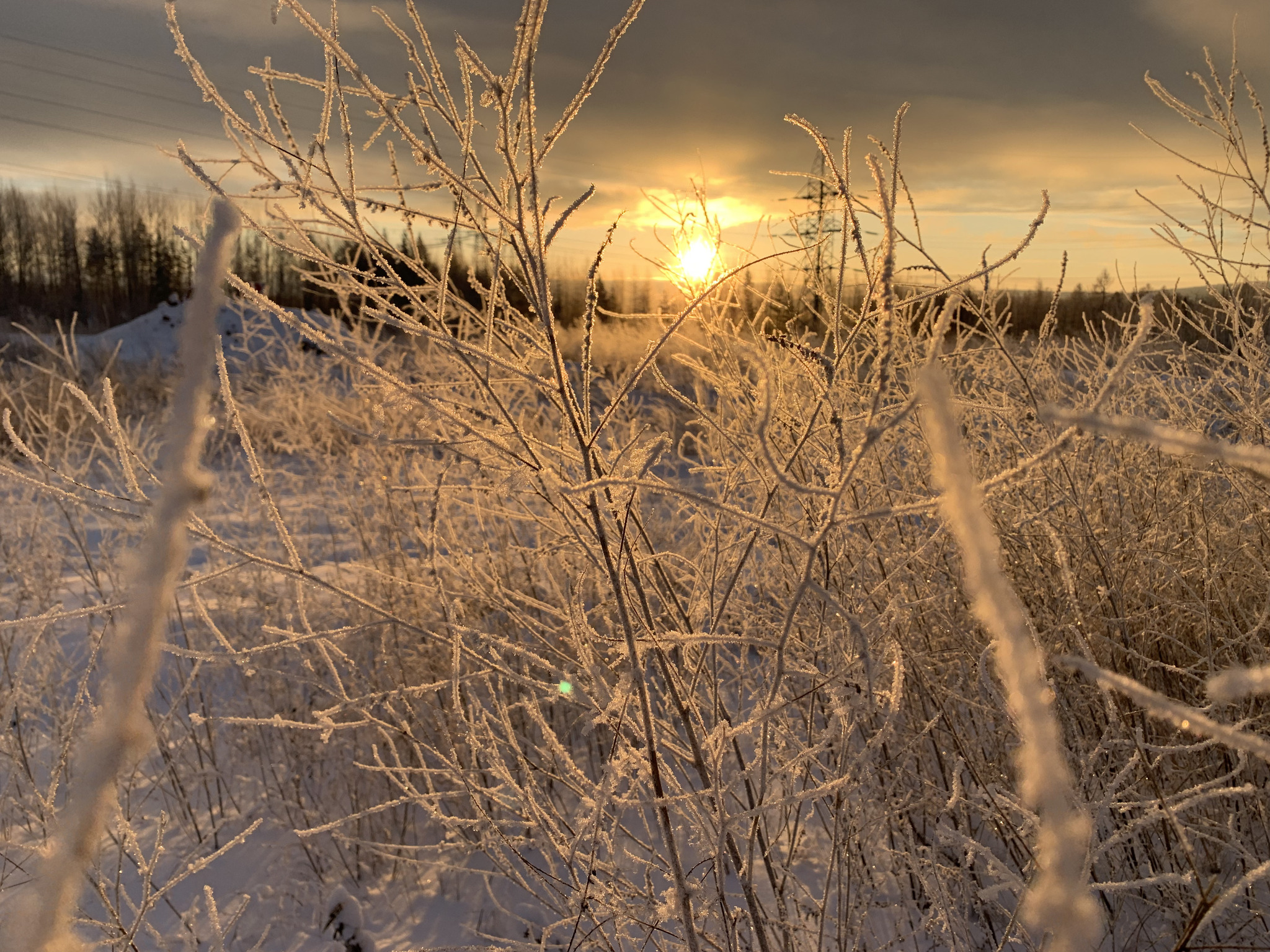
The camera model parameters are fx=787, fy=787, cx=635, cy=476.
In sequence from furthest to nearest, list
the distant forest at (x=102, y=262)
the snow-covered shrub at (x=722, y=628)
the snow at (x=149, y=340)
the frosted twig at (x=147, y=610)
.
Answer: the distant forest at (x=102, y=262) < the snow at (x=149, y=340) < the snow-covered shrub at (x=722, y=628) < the frosted twig at (x=147, y=610)

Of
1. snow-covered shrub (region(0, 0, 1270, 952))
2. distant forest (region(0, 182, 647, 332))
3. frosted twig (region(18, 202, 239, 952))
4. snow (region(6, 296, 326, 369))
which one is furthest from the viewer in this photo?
distant forest (region(0, 182, 647, 332))

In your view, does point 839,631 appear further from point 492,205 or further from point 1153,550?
point 1153,550

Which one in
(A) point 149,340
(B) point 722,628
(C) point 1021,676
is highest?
(C) point 1021,676

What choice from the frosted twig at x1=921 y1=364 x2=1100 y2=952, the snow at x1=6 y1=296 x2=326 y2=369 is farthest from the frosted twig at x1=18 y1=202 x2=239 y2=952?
the snow at x1=6 y1=296 x2=326 y2=369

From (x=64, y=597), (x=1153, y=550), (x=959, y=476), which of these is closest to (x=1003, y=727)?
(x=1153, y=550)

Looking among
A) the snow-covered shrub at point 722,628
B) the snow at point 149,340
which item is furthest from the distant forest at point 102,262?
the snow-covered shrub at point 722,628

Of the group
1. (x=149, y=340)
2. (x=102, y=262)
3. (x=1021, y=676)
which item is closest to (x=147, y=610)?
(x=1021, y=676)

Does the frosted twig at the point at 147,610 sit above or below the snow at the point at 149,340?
above

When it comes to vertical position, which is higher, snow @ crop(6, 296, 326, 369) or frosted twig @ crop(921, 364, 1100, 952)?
frosted twig @ crop(921, 364, 1100, 952)

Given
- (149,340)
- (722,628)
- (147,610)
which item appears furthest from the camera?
(149,340)

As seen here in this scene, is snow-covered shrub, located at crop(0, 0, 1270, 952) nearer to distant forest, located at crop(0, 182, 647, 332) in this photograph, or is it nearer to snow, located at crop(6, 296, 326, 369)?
snow, located at crop(6, 296, 326, 369)

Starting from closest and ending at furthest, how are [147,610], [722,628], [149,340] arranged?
[147,610] < [722,628] < [149,340]

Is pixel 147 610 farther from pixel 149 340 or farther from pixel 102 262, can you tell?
pixel 102 262

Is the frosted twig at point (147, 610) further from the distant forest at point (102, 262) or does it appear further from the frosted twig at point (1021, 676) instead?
the distant forest at point (102, 262)
